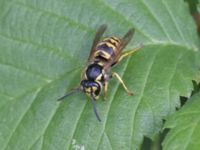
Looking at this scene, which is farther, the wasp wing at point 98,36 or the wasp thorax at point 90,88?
the wasp wing at point 98,36

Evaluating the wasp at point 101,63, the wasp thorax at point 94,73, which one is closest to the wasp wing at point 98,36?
the wasp at point 101,63

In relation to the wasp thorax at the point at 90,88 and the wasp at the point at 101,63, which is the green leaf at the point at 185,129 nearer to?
the wasp at the point at 101,63

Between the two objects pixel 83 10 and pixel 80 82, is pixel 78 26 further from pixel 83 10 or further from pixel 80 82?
pixel 80 82

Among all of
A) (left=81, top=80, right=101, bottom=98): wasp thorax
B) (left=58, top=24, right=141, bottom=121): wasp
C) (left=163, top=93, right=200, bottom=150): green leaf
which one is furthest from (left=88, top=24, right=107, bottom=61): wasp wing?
(left=163, top=93, right=200, bottom=150): green leaf

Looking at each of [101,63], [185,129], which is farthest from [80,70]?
[185,129]

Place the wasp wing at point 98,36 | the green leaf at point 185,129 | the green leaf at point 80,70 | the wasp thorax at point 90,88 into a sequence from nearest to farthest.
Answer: the green leaf at point 185,129, the green leaf at point 80,70, the wasp thorax at point 90,88, the wasp wing at point 98,36

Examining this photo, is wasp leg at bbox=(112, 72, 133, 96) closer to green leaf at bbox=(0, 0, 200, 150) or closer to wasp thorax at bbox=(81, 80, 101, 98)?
green leaf at bbox=(0, 0, 200, 150)
